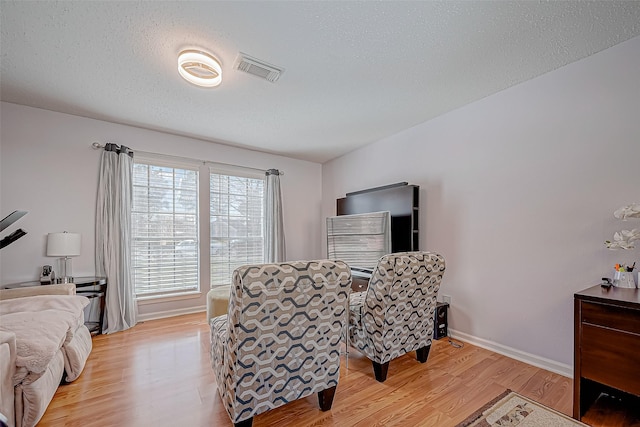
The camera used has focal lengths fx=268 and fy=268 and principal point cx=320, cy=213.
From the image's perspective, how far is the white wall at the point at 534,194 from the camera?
2049 mm

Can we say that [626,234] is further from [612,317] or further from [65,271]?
[65,271]

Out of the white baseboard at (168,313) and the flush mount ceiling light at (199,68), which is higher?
the flush mount ceiling light at (199,68)

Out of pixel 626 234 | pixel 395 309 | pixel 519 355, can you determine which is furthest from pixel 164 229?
pixel 626 234

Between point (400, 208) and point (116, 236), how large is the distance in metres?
3.62

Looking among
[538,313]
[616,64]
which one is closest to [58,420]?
[538,313]

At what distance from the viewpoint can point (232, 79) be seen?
2.49 m

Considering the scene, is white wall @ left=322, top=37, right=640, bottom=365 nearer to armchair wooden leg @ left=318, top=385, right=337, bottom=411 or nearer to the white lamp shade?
armchair wooden leg @ left=318, top=385, right=337, bottom=411

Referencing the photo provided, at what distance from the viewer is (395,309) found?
206 centimetres

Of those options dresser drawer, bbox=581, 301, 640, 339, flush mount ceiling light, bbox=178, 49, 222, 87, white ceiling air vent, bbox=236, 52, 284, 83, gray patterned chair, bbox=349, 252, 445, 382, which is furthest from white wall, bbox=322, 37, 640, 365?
flush mount ceiling light, bbox=178, 49, 222, 87

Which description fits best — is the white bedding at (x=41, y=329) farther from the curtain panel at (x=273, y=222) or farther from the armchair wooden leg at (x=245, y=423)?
the curtain panel at (x=273, y=222)

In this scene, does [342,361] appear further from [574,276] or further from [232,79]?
[232,79]

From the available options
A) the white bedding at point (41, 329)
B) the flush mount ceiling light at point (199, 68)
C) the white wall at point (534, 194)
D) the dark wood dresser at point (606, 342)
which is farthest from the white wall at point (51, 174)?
the dark wood dresser at point (606, 342)

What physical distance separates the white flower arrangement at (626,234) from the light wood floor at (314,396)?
1.12m

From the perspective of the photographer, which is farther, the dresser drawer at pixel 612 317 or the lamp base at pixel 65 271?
the lamp base at pixel 65 271
